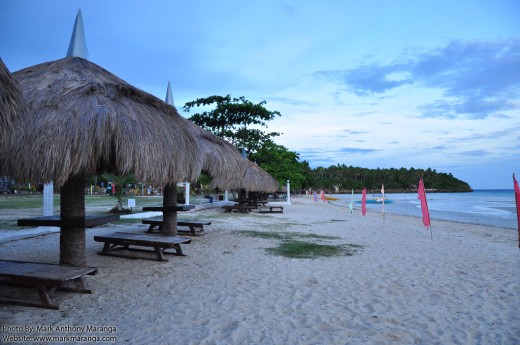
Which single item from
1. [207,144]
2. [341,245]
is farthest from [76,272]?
[341,245]

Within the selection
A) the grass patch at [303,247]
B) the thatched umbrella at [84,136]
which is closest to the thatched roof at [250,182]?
the grass patch at [303,247]

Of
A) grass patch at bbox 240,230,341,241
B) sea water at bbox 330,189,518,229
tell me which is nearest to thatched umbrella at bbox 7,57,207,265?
grass patch at bbox 240,230,341,241

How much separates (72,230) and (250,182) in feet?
39.2

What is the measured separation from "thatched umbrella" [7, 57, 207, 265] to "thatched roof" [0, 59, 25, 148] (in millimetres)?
235

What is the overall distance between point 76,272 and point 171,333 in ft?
4.35

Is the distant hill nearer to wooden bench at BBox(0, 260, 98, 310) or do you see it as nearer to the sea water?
the sea water

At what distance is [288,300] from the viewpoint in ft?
13.2

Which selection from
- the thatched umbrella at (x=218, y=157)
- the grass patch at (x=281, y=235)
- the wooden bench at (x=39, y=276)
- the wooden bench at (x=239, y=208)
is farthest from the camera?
the wooden bench at (x=239, y=208)

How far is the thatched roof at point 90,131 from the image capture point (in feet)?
12.5

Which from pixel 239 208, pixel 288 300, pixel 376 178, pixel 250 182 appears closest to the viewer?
pixel 288 300

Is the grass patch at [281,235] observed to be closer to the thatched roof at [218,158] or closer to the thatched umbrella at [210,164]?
the thatched roof at [218,158]

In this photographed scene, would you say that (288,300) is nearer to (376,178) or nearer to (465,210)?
(465,210)

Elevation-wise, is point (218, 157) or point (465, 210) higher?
point (218, 157)

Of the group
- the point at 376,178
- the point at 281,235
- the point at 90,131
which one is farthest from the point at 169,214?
the point at 376,178
